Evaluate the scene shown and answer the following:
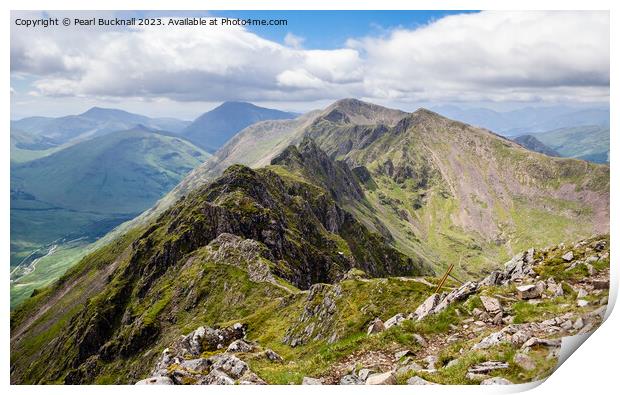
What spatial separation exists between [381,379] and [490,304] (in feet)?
31.2

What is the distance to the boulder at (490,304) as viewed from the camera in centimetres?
2606

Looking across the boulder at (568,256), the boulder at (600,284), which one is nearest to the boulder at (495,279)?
the boulder at (568,256)

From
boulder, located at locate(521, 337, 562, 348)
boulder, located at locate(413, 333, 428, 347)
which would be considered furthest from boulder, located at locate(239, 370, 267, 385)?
boulder, located at locate(521, 337, 562, 348)

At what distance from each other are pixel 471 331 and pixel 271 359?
13999 millimetres

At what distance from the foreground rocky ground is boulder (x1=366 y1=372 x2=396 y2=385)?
5cm

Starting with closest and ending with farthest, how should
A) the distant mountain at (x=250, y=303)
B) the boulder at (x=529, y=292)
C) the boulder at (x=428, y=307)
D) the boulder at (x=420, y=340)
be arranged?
the boulder at (x=420, y=340) < the distant mountain at (x=250, y=303) < the boulder at (x=529, y=292) < the boulder at (x=428, y=307)

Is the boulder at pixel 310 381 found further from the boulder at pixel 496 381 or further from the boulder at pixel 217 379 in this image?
the boulder at pixel 496 381

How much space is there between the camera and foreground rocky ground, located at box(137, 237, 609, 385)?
71.2 feet

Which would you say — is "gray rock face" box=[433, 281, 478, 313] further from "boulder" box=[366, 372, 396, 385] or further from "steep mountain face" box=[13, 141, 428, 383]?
"steep mountain face" box=[13, 141, 428, 383]

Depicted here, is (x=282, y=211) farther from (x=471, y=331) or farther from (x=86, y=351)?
(x=471, y=331)

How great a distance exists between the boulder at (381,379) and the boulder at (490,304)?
337 inches

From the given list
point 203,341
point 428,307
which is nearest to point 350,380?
point 428,307

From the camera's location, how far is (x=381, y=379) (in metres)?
21.4

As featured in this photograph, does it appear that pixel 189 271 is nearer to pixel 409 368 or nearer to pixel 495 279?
pixel 495 279
